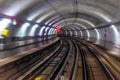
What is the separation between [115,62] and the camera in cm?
1616

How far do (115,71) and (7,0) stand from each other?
6751mm

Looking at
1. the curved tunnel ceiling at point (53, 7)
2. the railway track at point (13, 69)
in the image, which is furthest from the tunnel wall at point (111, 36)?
the railway track at point (13, 69)

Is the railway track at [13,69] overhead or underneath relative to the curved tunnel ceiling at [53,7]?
underneath

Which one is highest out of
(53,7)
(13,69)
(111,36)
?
(53,7)

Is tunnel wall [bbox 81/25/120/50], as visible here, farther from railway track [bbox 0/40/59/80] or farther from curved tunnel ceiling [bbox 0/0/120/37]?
railway track [bbox 0/40/59/80]

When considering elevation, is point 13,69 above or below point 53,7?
below

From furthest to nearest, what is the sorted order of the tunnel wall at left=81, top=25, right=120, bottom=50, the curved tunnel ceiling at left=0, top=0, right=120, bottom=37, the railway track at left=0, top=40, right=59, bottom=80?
the tunnel wall at left=81, top=25, right=120, bottom=50 < the curved tunnel ceiling at left=0, top=0, right=120, bottom=37 < the railway track at left=0, top=40, right=59, bottom=80

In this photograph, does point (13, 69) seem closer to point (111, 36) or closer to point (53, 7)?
point (53, 7)

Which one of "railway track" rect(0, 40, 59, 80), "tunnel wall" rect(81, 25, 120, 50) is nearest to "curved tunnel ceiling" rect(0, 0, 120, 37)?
"tunnel wall" rect(81, 25, 120, 50)

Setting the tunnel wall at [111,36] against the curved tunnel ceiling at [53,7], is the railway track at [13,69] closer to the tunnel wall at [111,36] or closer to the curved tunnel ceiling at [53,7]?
the curved tunnel ceiling at [53,7]

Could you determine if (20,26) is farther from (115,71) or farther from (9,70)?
(115,71)

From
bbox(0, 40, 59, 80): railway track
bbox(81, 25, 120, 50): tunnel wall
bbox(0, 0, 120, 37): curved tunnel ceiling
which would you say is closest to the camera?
bbox(0, 40, 59, 80): railway track

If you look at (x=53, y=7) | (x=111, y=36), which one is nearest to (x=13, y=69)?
(x=53, y=7)

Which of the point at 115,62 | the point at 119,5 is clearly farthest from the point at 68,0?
the point at 115,62
